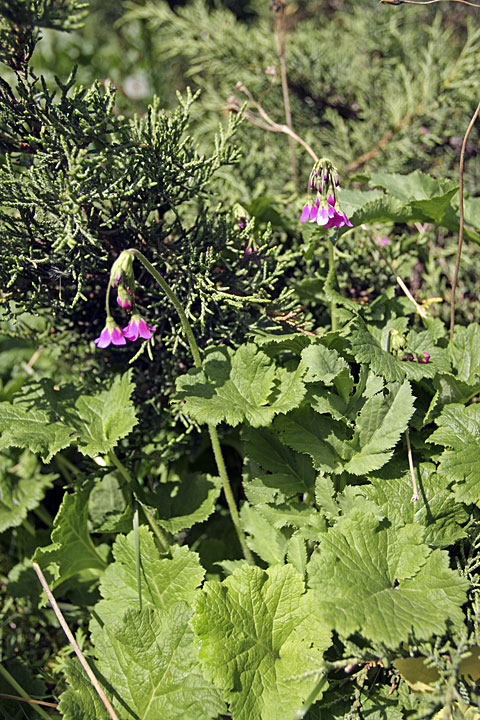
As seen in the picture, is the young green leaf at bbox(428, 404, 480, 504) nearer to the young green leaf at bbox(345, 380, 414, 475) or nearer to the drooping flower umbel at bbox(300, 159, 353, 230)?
the young green leaf at bbox(345, 380, 414, 475)

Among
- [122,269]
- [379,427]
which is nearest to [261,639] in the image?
[379,427]

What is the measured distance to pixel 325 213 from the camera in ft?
5.37

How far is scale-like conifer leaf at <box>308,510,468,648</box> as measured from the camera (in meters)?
1.26

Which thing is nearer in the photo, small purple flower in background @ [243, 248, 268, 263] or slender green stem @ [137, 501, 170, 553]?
slender green stem @ [137, 501, 170, 553]

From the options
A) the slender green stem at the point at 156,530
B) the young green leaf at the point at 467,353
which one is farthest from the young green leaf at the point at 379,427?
the slender green stem at the point at 156,530

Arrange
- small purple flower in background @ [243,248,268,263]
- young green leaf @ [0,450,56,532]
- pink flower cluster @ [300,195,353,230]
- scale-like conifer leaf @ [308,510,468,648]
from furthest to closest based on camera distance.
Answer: young green leaf @ [0,450,56,532]
small purple flower in background @ [243,248,268,263]
pink flower cluster @ [300,195,353,230]
scale-like conifer leaf @ [308,510,468,648]

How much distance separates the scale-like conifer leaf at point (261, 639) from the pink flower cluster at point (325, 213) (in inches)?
37.7

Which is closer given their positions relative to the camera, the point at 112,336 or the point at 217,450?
the point at 112,336

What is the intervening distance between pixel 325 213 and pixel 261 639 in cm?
115

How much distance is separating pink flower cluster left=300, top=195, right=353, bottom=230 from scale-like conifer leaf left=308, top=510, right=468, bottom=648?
0.81 metres

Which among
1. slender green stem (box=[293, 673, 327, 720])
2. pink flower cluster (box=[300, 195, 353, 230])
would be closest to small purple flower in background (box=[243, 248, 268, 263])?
pink flower cluster (box=[300, 195, 353, 230])

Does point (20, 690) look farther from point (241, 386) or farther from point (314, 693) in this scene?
point (241, 386)

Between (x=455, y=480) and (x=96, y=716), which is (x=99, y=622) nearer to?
(x=96, y=716)

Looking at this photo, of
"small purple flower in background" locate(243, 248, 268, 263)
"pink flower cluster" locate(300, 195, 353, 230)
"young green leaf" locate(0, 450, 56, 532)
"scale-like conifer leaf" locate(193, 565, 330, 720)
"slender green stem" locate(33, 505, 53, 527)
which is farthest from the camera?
"slender green stem" locate(33, 505, 53, 527)
